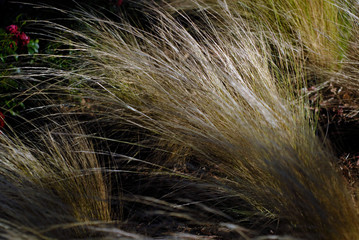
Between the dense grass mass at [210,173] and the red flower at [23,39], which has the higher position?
the red flower at [23,39]

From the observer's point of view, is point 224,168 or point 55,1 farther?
point 55,1

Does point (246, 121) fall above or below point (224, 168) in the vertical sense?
above

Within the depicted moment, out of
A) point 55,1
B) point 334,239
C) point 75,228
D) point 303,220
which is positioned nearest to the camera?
point 334,239

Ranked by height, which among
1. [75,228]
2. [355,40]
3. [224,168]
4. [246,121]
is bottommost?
[75,228]

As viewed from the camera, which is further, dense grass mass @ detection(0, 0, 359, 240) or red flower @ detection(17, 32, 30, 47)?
red flower @ detection(17, 32, 30, 47)

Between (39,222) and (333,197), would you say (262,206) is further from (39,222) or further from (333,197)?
(39,222)

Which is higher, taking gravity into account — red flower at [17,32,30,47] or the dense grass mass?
red flower at [17,32,30,47]

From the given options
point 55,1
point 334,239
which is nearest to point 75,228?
point 334,239

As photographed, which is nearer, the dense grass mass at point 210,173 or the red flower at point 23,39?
the dense grass mass at point 210,173

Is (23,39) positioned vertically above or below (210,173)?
above

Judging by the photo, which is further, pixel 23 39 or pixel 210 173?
pixel 23 39

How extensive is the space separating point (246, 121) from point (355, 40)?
1.33 m

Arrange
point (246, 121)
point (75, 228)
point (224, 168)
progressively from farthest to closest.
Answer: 1. point (224, 168)
2. point (246, 121)
3. point (75, 228)

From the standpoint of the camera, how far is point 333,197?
5.19 ft
